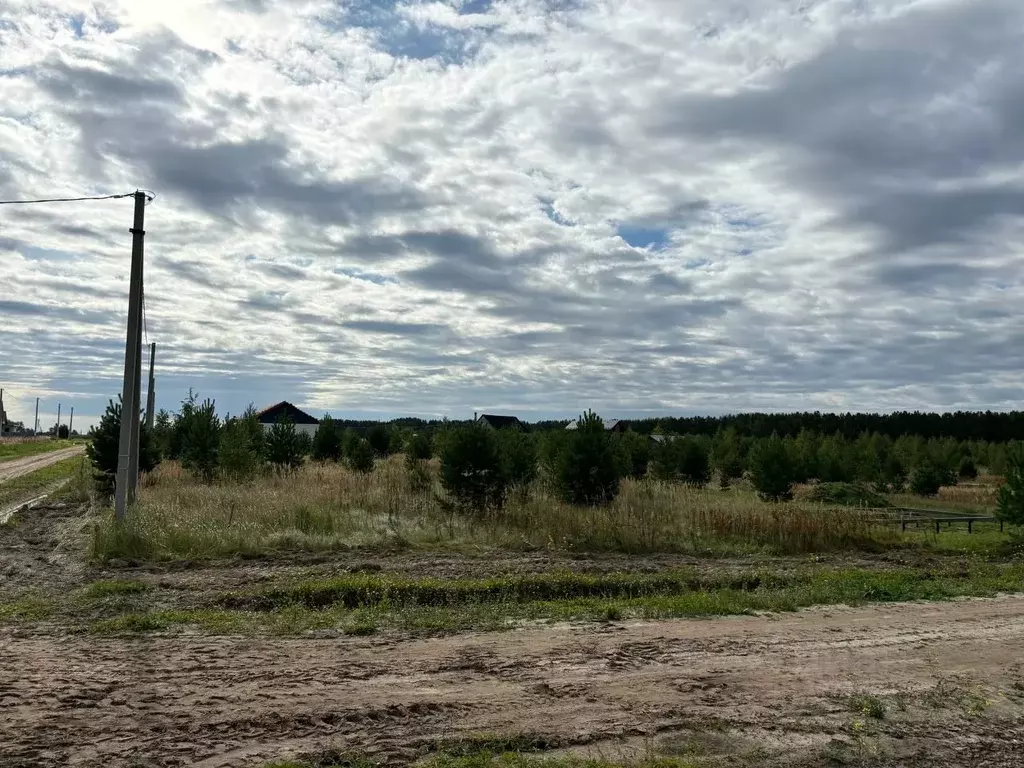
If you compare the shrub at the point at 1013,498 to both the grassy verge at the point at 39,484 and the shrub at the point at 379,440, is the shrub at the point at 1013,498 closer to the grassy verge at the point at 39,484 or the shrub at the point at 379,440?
the grassy verge at the point at 39,484

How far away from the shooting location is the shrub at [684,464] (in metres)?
41.8

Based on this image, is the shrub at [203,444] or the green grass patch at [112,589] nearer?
the green grass patch at [112,589]

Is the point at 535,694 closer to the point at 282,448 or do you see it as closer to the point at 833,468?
the point at 282,448

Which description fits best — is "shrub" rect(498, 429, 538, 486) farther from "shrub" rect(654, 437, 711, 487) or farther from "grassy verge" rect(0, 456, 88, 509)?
"shrub" rect(654, 437, 711, 487)

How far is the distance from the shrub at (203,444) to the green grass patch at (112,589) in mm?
17569

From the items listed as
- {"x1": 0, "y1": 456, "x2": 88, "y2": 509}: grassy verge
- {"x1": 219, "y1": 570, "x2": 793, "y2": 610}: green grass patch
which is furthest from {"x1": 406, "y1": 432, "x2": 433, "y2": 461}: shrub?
{"x1": 219, "y1": 570, "x2": 793, "y2": 610}: green grass patch

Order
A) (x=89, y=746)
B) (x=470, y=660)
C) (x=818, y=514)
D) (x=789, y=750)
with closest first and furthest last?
1. (x=89, y=746)
2. (x=789, y=750)
3. (x=470, y=660)
4. (x=818, y=514)

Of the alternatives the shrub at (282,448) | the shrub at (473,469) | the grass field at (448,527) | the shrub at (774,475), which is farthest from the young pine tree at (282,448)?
the shrub at (774,475)

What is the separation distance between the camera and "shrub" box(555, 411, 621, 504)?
65.2 ft

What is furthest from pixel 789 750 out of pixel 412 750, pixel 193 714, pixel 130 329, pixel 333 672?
pixel 130 329

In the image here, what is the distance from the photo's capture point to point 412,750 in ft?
15.9

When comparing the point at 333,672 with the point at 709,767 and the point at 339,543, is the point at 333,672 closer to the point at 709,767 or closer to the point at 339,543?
the point at 709,767

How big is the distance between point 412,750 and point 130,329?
11368 millimetres

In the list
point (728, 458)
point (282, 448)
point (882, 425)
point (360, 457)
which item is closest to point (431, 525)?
→ point (282, 448)
